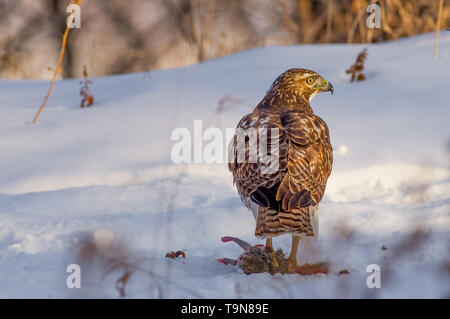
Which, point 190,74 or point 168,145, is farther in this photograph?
point 190,74

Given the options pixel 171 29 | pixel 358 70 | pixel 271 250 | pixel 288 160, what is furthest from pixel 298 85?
pixel 171 29

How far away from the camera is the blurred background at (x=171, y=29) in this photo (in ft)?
27.1

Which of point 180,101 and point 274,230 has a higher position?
point 180,101

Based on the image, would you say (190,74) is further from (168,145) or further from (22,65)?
(22,65)

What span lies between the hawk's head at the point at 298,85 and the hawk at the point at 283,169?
0.23 meters

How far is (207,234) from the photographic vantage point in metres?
3.56

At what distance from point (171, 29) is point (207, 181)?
10.0m

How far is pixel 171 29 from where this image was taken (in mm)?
13703

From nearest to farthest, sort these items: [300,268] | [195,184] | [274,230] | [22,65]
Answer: [274,230], [300,268], [195,184], [22,65]

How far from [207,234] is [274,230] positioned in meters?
0.81

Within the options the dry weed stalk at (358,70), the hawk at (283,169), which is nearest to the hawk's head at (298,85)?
the hawk at (283,169)

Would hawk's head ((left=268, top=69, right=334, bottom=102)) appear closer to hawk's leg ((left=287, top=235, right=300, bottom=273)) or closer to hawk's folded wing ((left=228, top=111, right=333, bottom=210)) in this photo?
hawk's folded wing ((left=228, top=111, right=333, bottom=210))

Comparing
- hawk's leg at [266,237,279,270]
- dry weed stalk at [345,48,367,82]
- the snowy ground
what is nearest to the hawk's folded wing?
hawk's leg at [266,237,279,270]
